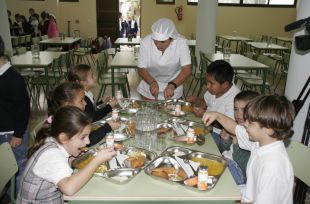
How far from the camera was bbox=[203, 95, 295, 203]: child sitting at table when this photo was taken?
1.62m

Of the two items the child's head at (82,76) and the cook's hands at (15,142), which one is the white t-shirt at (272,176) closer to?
the child's head at (82,76)

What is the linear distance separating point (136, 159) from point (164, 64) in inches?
59.8

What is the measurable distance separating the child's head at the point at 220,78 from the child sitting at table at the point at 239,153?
33cm

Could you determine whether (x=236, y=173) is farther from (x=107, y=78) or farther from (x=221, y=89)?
(x=107, y=78)

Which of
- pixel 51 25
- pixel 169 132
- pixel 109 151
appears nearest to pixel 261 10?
pixel 51 25

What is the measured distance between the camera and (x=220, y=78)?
2697 mm

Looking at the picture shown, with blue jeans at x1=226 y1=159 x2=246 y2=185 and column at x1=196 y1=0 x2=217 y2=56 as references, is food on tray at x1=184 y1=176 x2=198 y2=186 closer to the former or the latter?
blue jeans at x1=226 y1=159 x2=246 y2=185

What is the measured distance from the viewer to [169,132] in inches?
92.2

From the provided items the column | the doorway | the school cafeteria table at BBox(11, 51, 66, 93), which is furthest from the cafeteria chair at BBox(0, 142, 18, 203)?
the doorway

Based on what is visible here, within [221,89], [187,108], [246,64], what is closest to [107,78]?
[246,64]

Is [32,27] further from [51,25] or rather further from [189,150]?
[189,150]

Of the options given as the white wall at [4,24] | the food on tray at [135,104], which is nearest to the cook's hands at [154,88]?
the food on tray at [135,104]

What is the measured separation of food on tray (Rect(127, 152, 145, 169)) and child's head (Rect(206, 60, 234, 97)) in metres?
1.08

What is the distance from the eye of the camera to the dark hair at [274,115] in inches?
68.3
